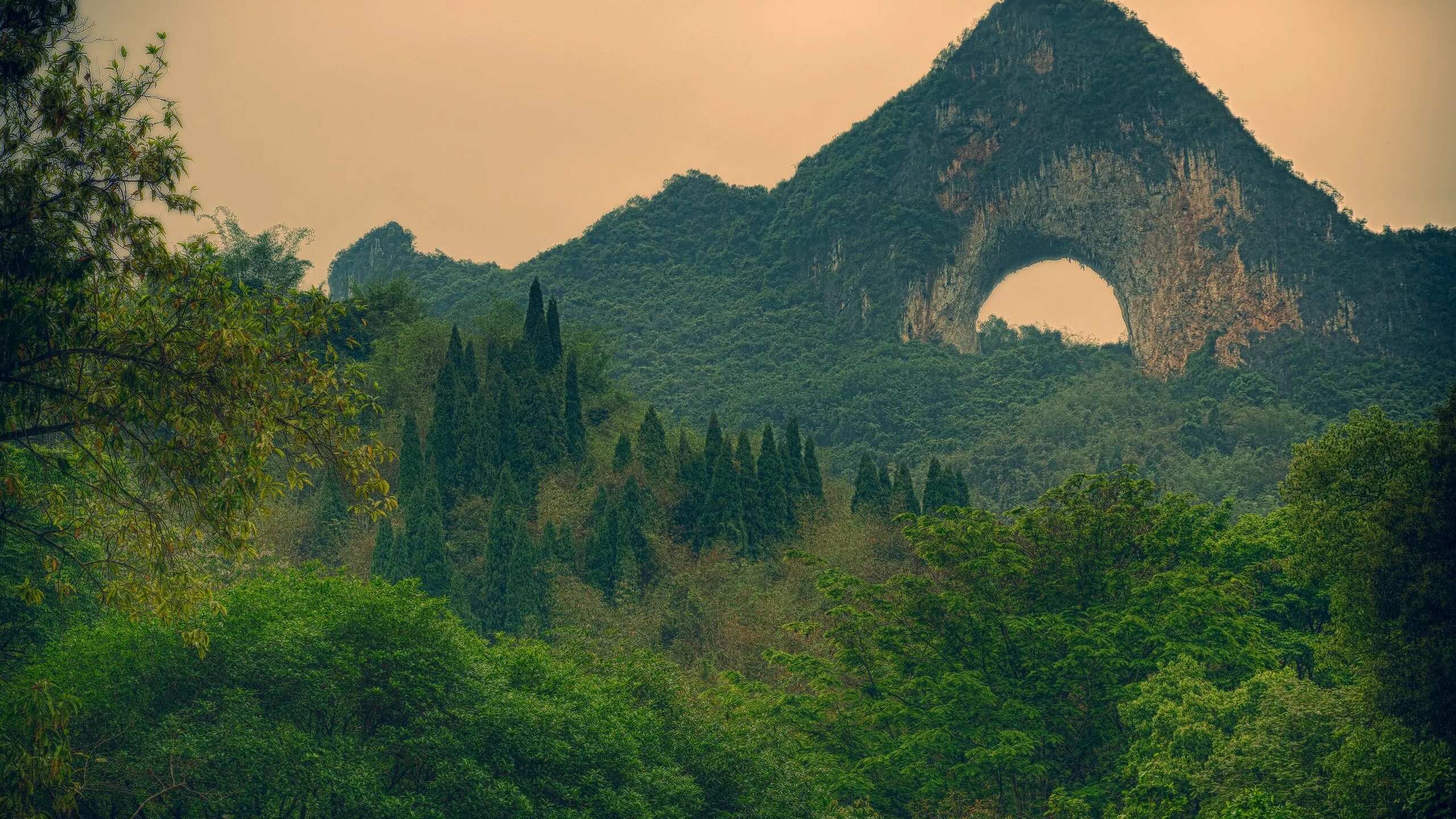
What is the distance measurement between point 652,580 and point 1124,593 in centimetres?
1502

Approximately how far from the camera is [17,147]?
10.1 metres

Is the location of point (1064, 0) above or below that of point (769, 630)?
above

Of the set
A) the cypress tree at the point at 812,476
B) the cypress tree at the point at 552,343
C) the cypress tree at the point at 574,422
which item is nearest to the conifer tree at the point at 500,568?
the cypress tree at the point at 574,422

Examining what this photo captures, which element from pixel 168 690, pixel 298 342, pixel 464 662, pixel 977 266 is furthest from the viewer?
pixel 977 266

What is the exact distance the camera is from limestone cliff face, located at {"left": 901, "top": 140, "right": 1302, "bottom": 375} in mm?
97000

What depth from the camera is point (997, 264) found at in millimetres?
110938

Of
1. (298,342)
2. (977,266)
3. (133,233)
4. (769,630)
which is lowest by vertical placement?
(769,630)

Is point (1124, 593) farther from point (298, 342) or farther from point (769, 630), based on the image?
point (298, 342)

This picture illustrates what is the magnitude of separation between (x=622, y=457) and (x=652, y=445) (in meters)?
1.19

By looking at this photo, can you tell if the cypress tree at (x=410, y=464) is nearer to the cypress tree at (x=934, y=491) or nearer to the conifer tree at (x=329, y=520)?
the conifer tree at (x=329, y=520)

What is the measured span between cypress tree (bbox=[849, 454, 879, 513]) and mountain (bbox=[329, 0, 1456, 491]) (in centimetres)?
2958

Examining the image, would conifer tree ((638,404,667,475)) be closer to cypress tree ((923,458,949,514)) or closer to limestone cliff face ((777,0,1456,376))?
cypress tree ((923,458,949,514))

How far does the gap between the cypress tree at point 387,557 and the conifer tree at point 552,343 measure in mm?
12795

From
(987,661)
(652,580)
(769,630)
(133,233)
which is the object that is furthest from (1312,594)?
(133,233)
